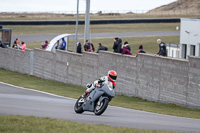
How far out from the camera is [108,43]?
50438mm

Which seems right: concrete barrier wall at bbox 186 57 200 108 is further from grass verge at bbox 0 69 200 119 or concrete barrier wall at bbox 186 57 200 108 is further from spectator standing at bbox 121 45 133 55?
spectator standing at bbox 121 45 133 55

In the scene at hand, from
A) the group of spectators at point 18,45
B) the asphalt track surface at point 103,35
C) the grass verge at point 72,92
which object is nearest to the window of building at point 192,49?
the grass verge at point 72,92

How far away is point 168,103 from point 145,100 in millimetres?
1705

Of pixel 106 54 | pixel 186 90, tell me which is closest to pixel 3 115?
pixel 186 90

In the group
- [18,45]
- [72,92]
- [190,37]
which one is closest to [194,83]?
[72,92]

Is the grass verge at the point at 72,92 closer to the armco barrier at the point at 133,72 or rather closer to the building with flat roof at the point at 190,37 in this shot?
the armco barrier at the point at 133,72

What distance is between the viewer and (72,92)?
2280 cm

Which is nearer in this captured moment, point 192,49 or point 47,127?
point 47,127

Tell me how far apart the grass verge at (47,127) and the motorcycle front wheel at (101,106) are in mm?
1778

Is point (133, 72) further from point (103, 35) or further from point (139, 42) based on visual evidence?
point (103, 35)

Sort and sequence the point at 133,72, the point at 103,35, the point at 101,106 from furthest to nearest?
1. the point at 103,35
2. the point at 133,72
3. the point at 101,106

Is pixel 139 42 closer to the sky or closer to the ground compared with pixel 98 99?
closer to the sky

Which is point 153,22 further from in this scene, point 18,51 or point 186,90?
point 186,90

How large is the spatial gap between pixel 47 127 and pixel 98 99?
2.98 m
